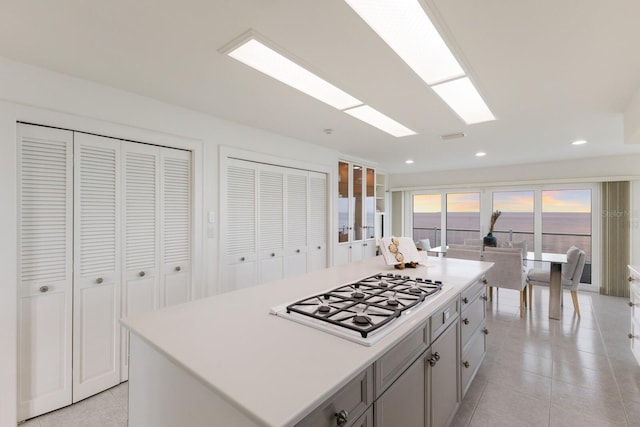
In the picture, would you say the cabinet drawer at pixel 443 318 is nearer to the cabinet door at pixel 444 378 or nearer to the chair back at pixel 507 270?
the cabinet door at pixel 444 378

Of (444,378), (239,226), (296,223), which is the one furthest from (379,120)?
(444,378)

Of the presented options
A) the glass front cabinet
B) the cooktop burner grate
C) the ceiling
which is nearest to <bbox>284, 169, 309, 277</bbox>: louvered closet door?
the glass front cabinet

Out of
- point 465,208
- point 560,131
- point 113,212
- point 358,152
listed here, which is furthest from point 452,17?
point 465,208

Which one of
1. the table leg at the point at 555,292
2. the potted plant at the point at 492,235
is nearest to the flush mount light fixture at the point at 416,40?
the table leg at the point at 555,292

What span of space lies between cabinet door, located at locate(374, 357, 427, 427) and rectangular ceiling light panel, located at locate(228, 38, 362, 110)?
1864 millimetres

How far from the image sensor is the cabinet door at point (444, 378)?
5.09 feet

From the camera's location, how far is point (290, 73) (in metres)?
2.06

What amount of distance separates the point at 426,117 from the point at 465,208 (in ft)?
13.5

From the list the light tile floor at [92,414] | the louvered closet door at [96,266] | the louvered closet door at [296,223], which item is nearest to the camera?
the light tile floor at [92,414]

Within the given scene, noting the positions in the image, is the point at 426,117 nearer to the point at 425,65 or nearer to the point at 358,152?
the point at 425,65

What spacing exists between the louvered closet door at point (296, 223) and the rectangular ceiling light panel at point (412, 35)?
7.13 feet

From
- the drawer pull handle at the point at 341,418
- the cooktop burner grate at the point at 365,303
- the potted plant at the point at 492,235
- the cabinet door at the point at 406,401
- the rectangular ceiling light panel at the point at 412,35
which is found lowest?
the cabinet door at the point at 406,401

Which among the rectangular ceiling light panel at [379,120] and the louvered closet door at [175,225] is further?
the rectangular ceiling light panel at [379,120]

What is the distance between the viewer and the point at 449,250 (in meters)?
4.24
